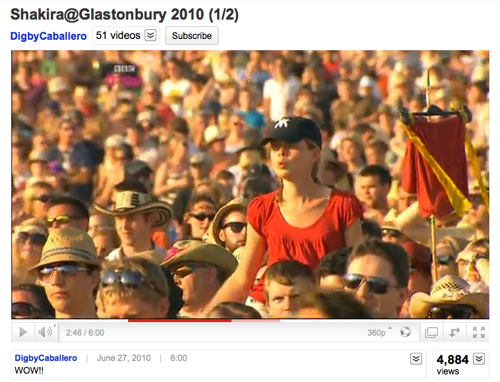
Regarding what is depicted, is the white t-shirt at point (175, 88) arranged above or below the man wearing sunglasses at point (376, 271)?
above

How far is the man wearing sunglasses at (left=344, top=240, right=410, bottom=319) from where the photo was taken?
8.34m

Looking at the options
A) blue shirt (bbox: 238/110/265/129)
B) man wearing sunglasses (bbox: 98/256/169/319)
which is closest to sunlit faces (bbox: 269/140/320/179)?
man wearing sunglasses (bbox: 98/256/169/319)

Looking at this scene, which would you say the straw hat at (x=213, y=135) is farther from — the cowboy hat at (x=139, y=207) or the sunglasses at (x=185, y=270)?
the sunglasses at (x=185, y=270)

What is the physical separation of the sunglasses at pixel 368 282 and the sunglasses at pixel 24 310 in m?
1.65

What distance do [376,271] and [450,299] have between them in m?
0.75

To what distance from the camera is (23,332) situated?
8859 mm

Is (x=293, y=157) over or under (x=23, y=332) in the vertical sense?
over

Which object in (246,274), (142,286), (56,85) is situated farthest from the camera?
(56,85)

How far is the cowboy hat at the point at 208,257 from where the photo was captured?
30.6 ft

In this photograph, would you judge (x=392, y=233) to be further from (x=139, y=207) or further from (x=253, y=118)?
(x=253, y=118)
